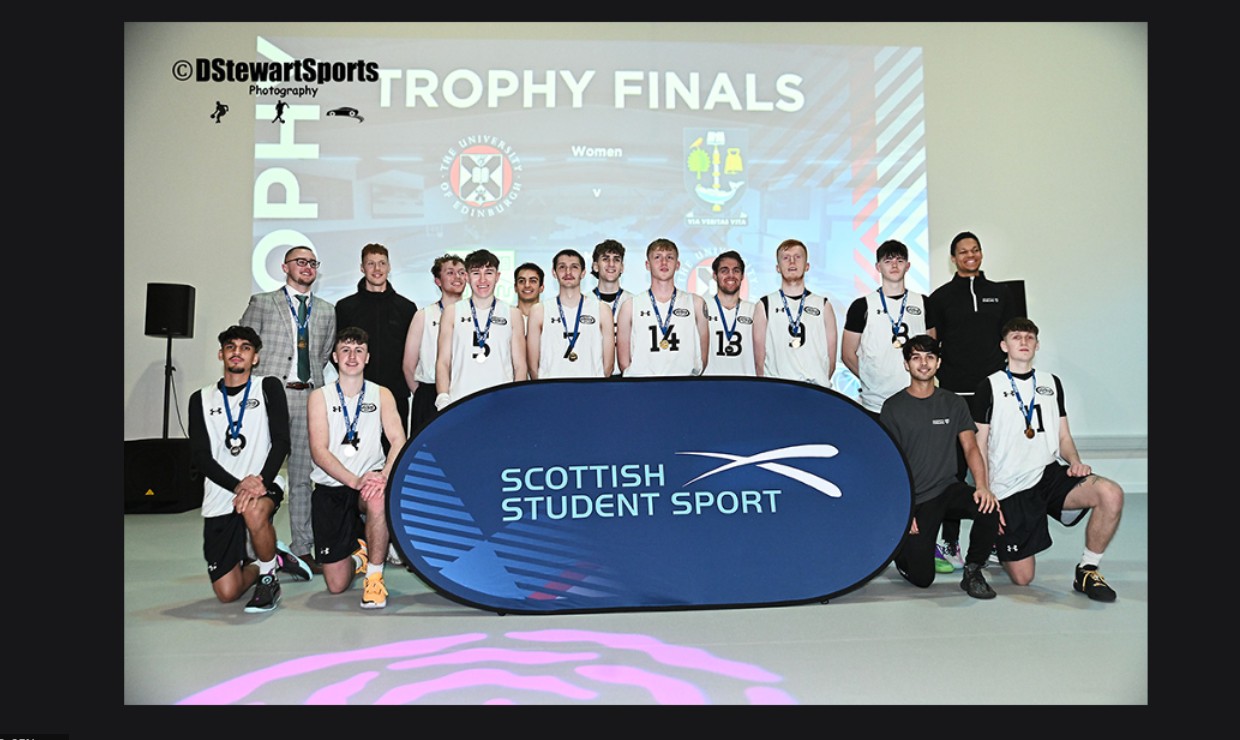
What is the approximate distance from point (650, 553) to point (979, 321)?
8.11ft

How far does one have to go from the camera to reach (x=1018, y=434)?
426 centimetres

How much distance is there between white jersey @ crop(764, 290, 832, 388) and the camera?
4980 mm

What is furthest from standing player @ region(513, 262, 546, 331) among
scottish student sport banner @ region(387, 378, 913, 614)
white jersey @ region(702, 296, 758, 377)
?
scottish student sport banner @ region(387, 378, 913, 614)

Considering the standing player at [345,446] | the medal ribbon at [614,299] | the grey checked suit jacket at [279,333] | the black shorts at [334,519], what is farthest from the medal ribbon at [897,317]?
the grey checked suit jacket at [279,333]

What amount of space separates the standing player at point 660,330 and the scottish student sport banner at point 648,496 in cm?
87

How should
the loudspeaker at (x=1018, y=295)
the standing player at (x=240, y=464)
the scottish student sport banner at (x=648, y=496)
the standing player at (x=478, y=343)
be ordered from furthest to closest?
the loudspeaker at (x=1018, y=295)
the standing player at (x=478, y=343)
the standing player at (x=240, y=464)
the scottish student sport banner at (x=648, y=496)

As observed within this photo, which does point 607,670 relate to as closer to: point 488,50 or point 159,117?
point 488,50

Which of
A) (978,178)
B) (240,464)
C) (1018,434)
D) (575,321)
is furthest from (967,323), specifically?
(240,464)

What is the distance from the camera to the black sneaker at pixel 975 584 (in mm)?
4035

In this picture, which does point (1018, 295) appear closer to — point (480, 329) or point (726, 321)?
point (726, 321)

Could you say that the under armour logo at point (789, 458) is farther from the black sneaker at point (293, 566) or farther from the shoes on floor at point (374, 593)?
the black sneaker at point (293, 566)

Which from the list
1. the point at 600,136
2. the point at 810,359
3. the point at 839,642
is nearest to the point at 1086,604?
the point at 839,642

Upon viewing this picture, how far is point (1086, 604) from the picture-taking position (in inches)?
154

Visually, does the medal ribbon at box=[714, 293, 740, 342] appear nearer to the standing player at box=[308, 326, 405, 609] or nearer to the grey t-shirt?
the grey t-shirt
